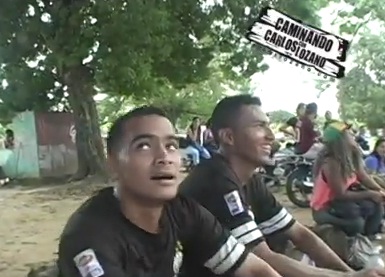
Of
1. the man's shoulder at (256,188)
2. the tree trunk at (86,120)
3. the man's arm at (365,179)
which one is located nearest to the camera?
the man's shoulder at (256,188)

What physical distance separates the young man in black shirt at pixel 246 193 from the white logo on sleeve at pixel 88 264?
47cm

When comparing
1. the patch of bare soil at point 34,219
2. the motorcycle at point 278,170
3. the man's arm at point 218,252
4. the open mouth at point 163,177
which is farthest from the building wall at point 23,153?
the open mouth at point 163,177

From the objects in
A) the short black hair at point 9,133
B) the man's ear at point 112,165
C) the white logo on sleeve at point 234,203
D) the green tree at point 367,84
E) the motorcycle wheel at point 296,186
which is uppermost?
the green tree at point 367,84

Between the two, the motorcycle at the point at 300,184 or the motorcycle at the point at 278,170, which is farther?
the motorcycle at the point at 278,170

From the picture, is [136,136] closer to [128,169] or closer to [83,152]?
[128,169]

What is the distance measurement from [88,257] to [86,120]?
36.6 feet

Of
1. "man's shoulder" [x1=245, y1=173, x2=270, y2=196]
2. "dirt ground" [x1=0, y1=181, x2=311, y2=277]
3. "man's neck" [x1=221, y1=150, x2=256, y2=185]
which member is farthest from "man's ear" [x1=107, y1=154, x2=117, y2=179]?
"dirt ground" [x1=0, y1=181, x2=311, y2=277]

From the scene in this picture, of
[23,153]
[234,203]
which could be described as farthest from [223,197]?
[23,153]

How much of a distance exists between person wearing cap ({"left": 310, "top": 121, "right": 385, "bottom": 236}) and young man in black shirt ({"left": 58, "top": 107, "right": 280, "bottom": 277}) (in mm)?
2702

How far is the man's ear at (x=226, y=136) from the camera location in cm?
238

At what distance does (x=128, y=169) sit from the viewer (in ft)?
5.61

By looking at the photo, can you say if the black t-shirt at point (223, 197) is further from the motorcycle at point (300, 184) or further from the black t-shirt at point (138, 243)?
the motorcycle at point (300, 184)

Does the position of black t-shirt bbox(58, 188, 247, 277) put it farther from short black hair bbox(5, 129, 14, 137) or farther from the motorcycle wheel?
short black hair bbox(5, 129, 14, 137)

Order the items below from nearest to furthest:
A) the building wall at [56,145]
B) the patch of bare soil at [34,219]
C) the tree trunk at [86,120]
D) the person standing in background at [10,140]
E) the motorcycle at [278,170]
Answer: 1. the patch of bare soil at [34,219]
2. the motorcycle at [278,170]
3. the tree trunk at [86,120]
4. the building wall at [56,145]
5. the person standing in background at [10,140]
